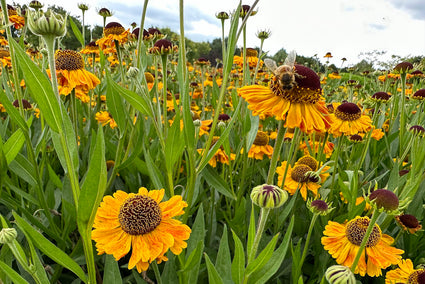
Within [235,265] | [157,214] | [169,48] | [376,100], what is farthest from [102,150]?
[376,100]

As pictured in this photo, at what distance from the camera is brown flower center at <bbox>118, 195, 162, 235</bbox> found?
65 centimetres

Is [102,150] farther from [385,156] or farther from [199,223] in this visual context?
[385,156]

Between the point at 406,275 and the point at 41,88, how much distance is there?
0.84m

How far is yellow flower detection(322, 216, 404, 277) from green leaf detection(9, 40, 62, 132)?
66 cm

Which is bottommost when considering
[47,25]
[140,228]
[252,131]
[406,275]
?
[406,275]

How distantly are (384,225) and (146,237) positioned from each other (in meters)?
0.65

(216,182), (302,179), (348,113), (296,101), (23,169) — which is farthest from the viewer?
(348,113)

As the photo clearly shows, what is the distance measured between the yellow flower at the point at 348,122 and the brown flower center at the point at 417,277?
1.64ft

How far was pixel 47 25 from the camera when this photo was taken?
497 millimetres

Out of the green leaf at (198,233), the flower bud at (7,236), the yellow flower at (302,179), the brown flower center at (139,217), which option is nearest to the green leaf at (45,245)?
the flower bud at (7,236)

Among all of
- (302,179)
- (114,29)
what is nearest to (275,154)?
(302,179)

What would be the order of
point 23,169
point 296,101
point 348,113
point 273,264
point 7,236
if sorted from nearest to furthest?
point 7,236
point 273,264
point 296,101
point 23,169
point 348,113

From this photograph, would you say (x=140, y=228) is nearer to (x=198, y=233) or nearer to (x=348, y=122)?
(x=198, y=233)

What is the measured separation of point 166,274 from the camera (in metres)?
0.78
